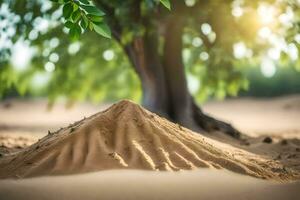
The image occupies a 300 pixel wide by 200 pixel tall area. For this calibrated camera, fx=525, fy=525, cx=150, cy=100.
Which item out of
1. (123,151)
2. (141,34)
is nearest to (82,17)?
(123,151)

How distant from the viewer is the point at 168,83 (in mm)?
13438

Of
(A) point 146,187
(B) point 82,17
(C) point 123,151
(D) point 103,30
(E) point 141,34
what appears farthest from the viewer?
(E) point 141,34

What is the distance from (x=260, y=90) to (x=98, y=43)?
19346 mm

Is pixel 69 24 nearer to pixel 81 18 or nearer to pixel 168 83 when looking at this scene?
pixel 81 18

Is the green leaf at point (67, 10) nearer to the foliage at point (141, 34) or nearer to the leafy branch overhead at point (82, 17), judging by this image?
the leafy branch overhead at point (82, 17)

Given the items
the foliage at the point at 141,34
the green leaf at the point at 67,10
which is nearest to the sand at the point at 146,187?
the green leaf at the point at 67,10

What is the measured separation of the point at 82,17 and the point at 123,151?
241 centimetres

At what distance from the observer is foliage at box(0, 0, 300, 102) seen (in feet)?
41.9

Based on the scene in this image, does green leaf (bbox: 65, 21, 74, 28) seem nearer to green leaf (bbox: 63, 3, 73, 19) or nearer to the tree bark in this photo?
green leaf (bbox: 63, 3, 73, 19)

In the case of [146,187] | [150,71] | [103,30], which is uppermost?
[103,30]

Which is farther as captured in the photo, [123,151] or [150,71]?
[150,71]

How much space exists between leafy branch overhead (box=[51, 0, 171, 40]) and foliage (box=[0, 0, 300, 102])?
20.9 feet

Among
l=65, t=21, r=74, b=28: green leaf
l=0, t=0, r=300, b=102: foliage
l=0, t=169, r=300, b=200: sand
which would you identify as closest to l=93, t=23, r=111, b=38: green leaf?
l=65, t=21, r=74, b=28: green leaf

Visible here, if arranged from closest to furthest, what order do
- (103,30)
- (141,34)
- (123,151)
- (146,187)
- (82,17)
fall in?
(103,30), (82,17), (146,187), (123,151), (141,34)
